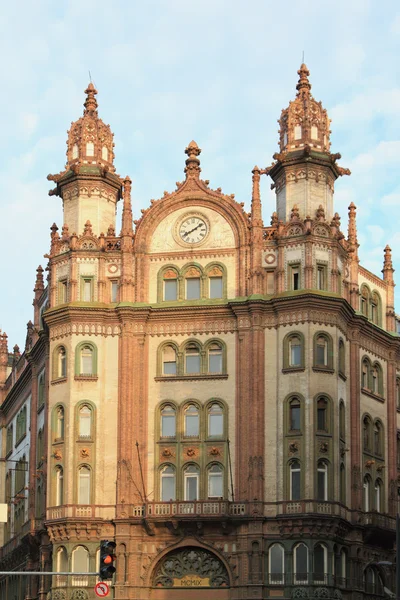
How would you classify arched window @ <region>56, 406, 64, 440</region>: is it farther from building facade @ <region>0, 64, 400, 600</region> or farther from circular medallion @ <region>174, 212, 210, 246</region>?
circular medallion @ <region>174, 212, 210, 246</region>

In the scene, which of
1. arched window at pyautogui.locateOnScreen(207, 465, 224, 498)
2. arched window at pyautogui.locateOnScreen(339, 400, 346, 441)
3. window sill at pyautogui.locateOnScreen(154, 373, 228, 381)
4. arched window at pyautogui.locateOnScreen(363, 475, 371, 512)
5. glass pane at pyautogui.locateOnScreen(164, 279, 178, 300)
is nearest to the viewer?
arched window at pyautogui.locateOnScreen(207, 465, 224, 498)

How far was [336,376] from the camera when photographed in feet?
295

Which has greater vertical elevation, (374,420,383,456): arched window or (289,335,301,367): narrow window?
(289,335,301,367): narrow window

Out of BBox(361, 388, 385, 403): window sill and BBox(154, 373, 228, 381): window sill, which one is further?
BBox(361, 388, 385, 403): window sill

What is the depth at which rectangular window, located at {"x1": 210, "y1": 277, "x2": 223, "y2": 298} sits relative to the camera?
9328 centimetres

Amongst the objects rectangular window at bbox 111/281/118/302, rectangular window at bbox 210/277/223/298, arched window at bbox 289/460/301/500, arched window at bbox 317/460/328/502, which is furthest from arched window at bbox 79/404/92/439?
arched window at bbox 317/460/328/502

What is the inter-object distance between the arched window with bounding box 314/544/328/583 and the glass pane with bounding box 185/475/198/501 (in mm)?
9182

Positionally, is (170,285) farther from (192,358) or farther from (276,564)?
(276,564)

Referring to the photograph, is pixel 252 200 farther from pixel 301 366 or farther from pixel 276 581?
pixel 276 581

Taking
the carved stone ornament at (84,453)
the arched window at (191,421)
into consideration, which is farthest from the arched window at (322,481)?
the carved stone ornament at (84,453)

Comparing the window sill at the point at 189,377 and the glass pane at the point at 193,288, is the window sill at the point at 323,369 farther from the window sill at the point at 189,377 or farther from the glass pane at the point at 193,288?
the glass pane at the point at 193,288

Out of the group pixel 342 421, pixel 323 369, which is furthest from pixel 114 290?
pixel 342 421

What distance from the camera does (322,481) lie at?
87.9 meters

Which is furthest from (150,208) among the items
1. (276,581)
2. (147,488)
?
(276,581)
